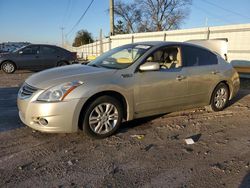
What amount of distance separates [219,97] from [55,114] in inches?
151

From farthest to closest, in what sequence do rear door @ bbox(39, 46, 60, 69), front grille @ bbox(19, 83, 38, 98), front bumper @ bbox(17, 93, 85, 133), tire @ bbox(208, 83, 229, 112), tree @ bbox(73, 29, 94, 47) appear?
tree @ bbox(73, 29, 94, 47)
rear door @ bbox(39, 46, 60, 69)
tire @ bbox(208, 83, 229, 112)
front grille @ bbox(19, 83, 38, 98)
front bumper @ bbox(17, 93, 85, 133)

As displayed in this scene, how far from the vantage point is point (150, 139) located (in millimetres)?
4535

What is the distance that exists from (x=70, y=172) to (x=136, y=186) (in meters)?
0.85

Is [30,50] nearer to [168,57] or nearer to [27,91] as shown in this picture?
[168,57]

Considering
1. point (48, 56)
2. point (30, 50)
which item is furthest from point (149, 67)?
point (30, 50)

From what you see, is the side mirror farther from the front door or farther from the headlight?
the headlight

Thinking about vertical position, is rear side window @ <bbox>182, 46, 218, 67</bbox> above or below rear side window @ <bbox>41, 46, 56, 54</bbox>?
below

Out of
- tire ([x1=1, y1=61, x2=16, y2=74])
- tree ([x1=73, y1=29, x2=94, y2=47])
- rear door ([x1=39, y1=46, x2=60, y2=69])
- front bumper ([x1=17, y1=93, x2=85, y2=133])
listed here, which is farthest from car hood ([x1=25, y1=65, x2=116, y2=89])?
tree ([x1=73, y1=29, x2=94, y2=47])

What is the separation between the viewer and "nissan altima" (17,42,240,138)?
13.6 ft

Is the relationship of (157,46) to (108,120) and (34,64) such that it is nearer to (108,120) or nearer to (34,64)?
(108,120)

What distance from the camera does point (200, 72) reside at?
5.69 meters

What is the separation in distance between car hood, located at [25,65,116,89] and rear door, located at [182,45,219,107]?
68.9 inches

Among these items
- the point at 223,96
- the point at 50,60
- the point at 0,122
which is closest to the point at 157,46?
the point at 223,96

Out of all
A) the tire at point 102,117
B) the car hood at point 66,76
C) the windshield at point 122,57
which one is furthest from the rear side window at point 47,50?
the tire at point 102,117
